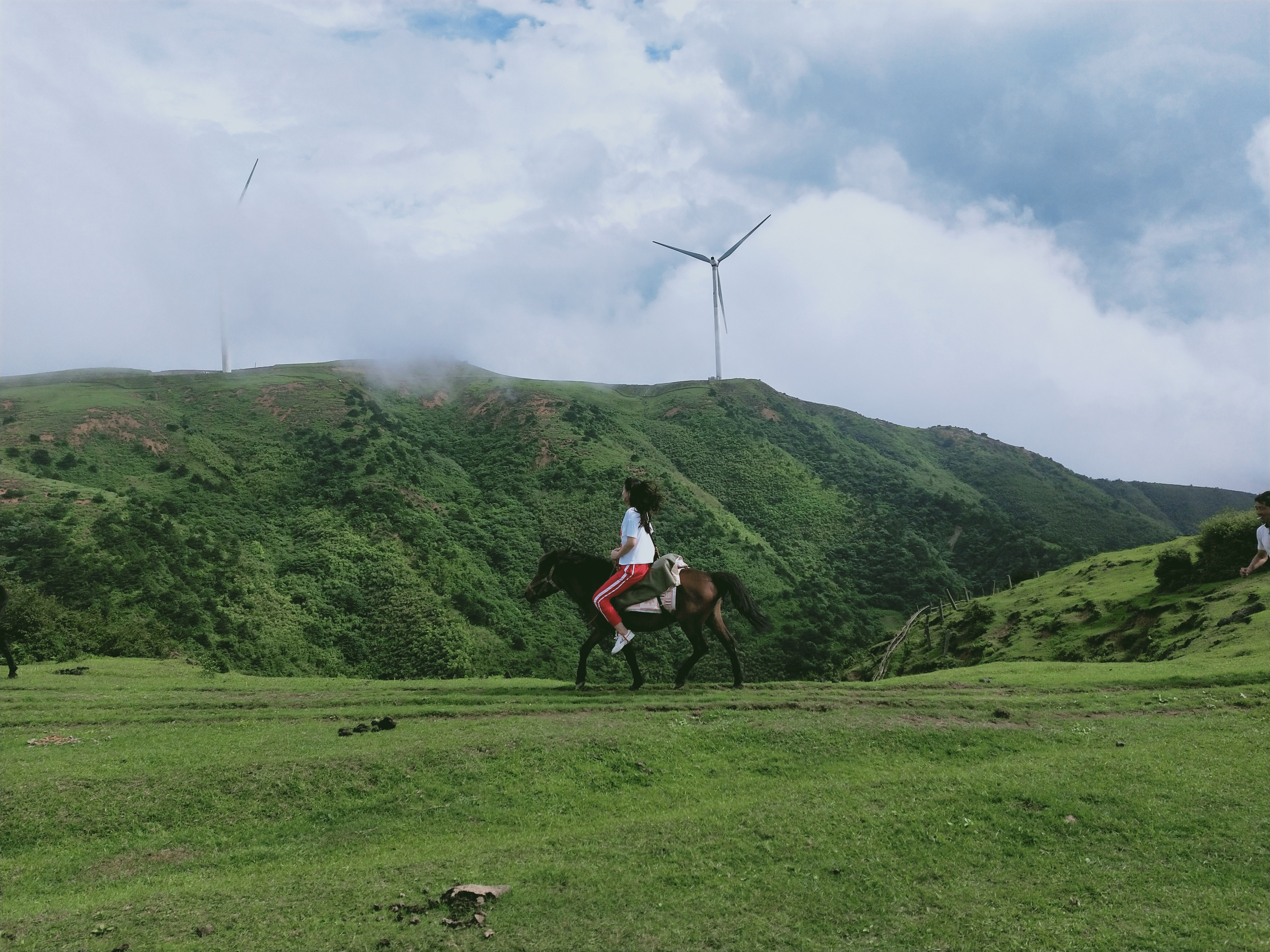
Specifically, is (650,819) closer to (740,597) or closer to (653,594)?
(653,594)

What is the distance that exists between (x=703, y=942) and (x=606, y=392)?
112501 millimetres

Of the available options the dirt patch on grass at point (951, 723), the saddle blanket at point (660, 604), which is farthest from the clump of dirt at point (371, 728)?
the dirt patch on grass at point (951, 723)

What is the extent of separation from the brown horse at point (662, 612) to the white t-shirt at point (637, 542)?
91 centimetres

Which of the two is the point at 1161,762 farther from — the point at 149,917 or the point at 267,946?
the point at 149,917

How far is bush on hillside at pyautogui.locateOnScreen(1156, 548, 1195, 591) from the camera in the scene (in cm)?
3494

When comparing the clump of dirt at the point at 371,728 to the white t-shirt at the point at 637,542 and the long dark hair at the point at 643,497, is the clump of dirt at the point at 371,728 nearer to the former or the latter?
the white t-shirt at the point at 637,542

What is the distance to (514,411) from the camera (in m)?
96.2

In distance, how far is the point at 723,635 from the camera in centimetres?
1928

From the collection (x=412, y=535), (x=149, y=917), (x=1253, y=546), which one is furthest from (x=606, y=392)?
(x=149, y=917)

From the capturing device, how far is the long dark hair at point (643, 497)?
18.3 metres

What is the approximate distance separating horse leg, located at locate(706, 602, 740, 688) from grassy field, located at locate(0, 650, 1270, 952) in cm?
66

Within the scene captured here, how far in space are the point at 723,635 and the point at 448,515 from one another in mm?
53517

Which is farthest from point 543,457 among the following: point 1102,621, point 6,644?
point 6,644

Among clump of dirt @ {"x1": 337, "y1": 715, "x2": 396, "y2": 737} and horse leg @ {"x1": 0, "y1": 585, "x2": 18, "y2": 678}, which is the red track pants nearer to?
clump of dirt @ {"x1": 337, "y1": 715, "x2": 396, "y2": 737}
